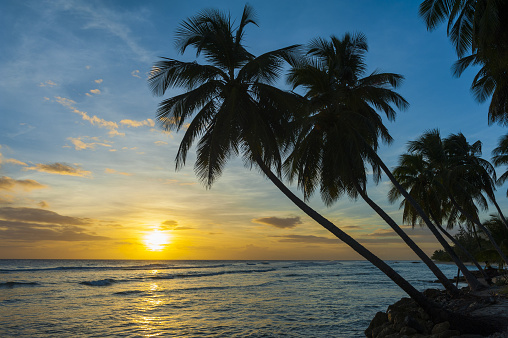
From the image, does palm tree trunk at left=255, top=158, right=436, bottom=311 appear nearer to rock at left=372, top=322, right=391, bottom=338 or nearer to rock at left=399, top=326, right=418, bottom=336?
rock at left=399, top=326, right=418, bottom=336

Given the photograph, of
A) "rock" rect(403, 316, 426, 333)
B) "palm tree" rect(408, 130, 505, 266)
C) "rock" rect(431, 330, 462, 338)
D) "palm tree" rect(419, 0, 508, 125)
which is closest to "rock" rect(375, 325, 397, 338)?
"rock" rect(403, 316, 426, 333)

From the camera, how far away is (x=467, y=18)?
35.8 ft

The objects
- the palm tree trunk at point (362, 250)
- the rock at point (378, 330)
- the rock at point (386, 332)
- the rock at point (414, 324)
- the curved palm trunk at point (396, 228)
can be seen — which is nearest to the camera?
the rock at point (414, 324)

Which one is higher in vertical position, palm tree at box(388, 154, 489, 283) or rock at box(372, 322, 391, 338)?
palm tree at box(388, 154, 489, 283)

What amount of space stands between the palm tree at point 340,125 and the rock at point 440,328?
171 inches

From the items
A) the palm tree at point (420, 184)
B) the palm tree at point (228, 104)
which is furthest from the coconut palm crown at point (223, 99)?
the palm tree at point (420, 184)

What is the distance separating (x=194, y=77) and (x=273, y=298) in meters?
16.2

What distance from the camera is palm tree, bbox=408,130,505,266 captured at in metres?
21.4

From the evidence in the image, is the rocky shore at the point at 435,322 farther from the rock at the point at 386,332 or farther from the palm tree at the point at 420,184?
the palm tree at the point at 420,184

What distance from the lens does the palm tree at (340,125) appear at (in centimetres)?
1281

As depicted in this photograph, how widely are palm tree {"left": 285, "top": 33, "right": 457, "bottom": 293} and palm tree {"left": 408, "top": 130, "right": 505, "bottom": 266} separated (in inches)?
299

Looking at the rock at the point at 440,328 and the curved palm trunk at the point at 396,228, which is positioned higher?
the curved palm trunk at the point at 396,228

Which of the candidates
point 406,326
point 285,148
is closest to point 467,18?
point 285,148

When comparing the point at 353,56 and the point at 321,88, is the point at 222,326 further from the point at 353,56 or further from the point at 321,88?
the point at 353,56
